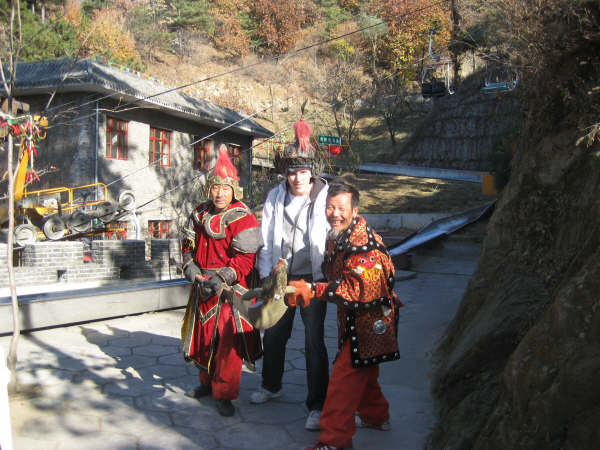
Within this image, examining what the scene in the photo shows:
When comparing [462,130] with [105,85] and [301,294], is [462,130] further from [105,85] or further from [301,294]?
[301,294]

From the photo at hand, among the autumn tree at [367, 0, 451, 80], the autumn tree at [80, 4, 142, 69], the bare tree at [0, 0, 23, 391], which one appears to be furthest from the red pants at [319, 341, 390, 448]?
the autumn tree at [367, 0, 451, 80]

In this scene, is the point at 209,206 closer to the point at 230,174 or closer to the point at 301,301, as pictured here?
the point at 230,174

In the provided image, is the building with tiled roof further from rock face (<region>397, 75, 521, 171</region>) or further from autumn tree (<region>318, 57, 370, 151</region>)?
rock face (<region>397, 75, 521, 171</region>)

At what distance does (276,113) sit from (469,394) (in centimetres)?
4039

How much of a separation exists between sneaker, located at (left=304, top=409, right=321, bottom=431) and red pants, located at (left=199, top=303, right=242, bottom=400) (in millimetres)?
599

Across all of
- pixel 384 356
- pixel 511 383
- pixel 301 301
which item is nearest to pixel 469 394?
pixel 384 356

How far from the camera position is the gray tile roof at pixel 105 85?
14984 millimetres

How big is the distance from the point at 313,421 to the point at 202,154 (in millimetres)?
18599

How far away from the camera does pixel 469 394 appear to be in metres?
3.26

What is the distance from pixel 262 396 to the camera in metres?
4.18

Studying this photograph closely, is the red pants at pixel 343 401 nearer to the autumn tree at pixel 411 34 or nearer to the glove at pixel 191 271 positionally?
the glove at pixel 191 271

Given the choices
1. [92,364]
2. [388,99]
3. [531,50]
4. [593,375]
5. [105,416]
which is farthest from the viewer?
[388,99]

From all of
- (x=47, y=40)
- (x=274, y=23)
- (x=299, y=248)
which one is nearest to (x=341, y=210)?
(x=299, y=248)

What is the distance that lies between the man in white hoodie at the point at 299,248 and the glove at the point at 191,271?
52 cm
